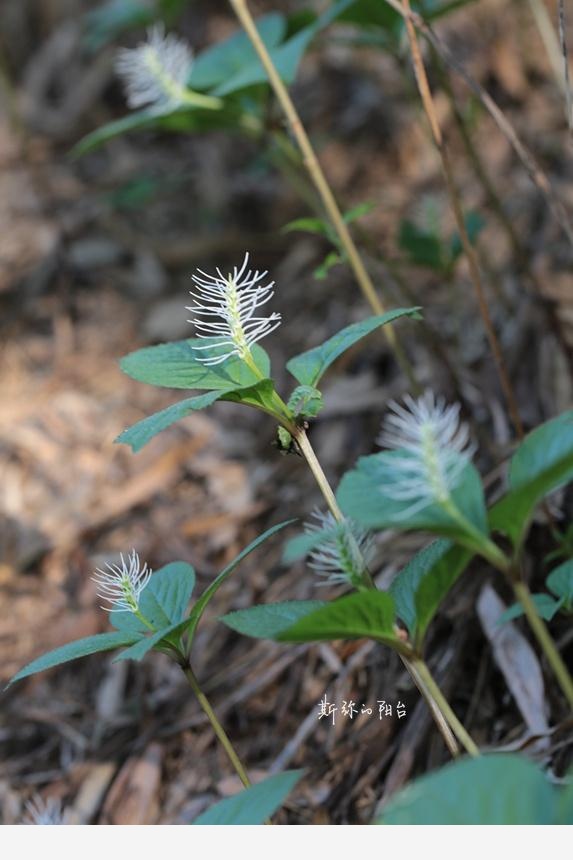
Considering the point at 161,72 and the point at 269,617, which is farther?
the point at 161,72

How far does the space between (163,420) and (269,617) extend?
19 cm

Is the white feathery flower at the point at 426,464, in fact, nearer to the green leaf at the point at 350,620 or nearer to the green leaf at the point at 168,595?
the green leaf at the point at 350,620

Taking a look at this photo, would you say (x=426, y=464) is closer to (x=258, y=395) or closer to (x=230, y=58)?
(x=258, y=395)

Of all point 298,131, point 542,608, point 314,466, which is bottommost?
point 542,608

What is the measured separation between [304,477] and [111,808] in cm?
76

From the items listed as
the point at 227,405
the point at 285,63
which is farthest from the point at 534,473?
the point at 227,405

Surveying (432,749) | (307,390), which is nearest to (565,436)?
(307,390)

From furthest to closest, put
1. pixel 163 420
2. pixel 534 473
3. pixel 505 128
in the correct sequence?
pixel 505 128 < pixel 163 420 < pixel 534 473

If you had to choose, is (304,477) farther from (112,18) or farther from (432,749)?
(112,18)

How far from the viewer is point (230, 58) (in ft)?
5.77

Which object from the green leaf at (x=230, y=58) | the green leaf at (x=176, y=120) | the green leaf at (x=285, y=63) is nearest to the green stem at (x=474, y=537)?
the green leaf at (x=285, y=63)

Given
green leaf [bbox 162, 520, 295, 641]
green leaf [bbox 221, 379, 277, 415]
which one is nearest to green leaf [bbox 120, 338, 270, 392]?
green leaf [bbox 221, 379, 277, 415]

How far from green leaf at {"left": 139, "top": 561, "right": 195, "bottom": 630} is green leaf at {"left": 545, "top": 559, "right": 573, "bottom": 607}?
36 cm

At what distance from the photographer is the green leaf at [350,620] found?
693mm
